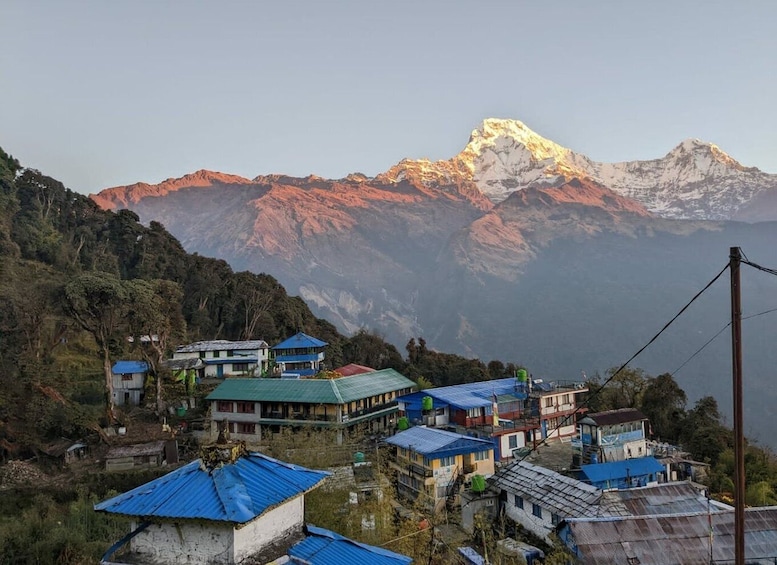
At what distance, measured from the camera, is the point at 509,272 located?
634ft

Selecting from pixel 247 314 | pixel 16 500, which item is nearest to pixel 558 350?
pixel 247 314

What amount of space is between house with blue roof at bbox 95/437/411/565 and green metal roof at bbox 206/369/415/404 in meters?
26.3

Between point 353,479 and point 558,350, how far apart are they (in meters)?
117

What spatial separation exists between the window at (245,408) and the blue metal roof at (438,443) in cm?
1157

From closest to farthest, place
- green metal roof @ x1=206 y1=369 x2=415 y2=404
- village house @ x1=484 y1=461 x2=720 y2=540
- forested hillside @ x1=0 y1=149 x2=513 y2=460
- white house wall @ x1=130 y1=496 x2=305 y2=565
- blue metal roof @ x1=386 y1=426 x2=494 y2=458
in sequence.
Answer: white house wall @ x1=130 y1=496 x2=305 y2=565 < village house @ x1=484 y1=461 x2=720 y2=540 < blue metal roof @ x1=386 y1=426 x2=494 y2=458 < forested hillside @ x1=0 y1=149 x2=513 y2=460 < green metal roof @ x1=206 y1=369 x2=415 y2=404

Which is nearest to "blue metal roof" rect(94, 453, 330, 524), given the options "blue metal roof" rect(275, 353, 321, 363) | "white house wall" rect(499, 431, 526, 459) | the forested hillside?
the forested hillside

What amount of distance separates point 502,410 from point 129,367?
27.3 meters

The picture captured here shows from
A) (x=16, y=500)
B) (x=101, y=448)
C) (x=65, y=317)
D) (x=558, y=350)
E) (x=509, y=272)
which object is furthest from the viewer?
(x=509, y=272)

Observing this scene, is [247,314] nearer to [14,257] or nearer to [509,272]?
[14,257]

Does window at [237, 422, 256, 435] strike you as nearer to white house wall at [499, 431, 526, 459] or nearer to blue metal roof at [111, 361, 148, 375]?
blue metal roof at [111, 361, 148, 375]

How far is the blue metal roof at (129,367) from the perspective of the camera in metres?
40.8

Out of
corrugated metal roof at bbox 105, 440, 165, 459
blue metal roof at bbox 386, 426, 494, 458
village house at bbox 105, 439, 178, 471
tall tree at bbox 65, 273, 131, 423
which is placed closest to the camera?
blue metal roof at bbox 386, 426, 494, 458

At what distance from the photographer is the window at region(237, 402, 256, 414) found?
38.0 metres

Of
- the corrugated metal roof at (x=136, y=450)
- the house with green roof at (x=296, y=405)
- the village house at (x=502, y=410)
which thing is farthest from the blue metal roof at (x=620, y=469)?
the corrugated metal roof at (x=136, y=450)
